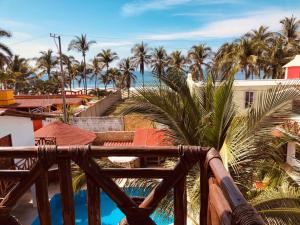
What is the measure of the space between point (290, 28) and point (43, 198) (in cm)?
4383

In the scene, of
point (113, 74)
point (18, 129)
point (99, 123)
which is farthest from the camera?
point (113, 74)

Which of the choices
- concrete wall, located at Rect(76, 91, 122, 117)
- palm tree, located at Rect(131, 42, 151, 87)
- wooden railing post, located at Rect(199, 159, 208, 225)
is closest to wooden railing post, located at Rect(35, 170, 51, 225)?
wooden railing post, located at Rect(199, 159, 208, 225)

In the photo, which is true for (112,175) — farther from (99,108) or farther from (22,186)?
(99,108)

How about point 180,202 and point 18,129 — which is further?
point 18,129

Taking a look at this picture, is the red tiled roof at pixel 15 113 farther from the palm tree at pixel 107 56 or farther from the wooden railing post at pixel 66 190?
the palm tree at pixel 107 56

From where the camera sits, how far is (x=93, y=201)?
199cm

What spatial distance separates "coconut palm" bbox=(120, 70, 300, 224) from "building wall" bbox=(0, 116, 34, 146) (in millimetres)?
6763

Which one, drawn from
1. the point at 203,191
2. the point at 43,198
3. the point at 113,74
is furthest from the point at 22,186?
the point at 113,74

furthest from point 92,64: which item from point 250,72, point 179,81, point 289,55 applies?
point 179,81

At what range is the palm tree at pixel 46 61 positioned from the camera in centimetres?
4594

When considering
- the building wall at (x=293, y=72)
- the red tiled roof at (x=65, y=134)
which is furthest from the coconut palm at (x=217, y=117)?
the building wall at (x=293, y=72)

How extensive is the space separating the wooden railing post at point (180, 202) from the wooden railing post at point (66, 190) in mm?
850

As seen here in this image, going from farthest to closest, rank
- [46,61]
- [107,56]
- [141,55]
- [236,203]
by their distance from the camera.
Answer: [107,56]
[46,61]
[141,55]
[236,203]

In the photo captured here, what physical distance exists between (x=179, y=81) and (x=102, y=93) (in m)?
38.8
